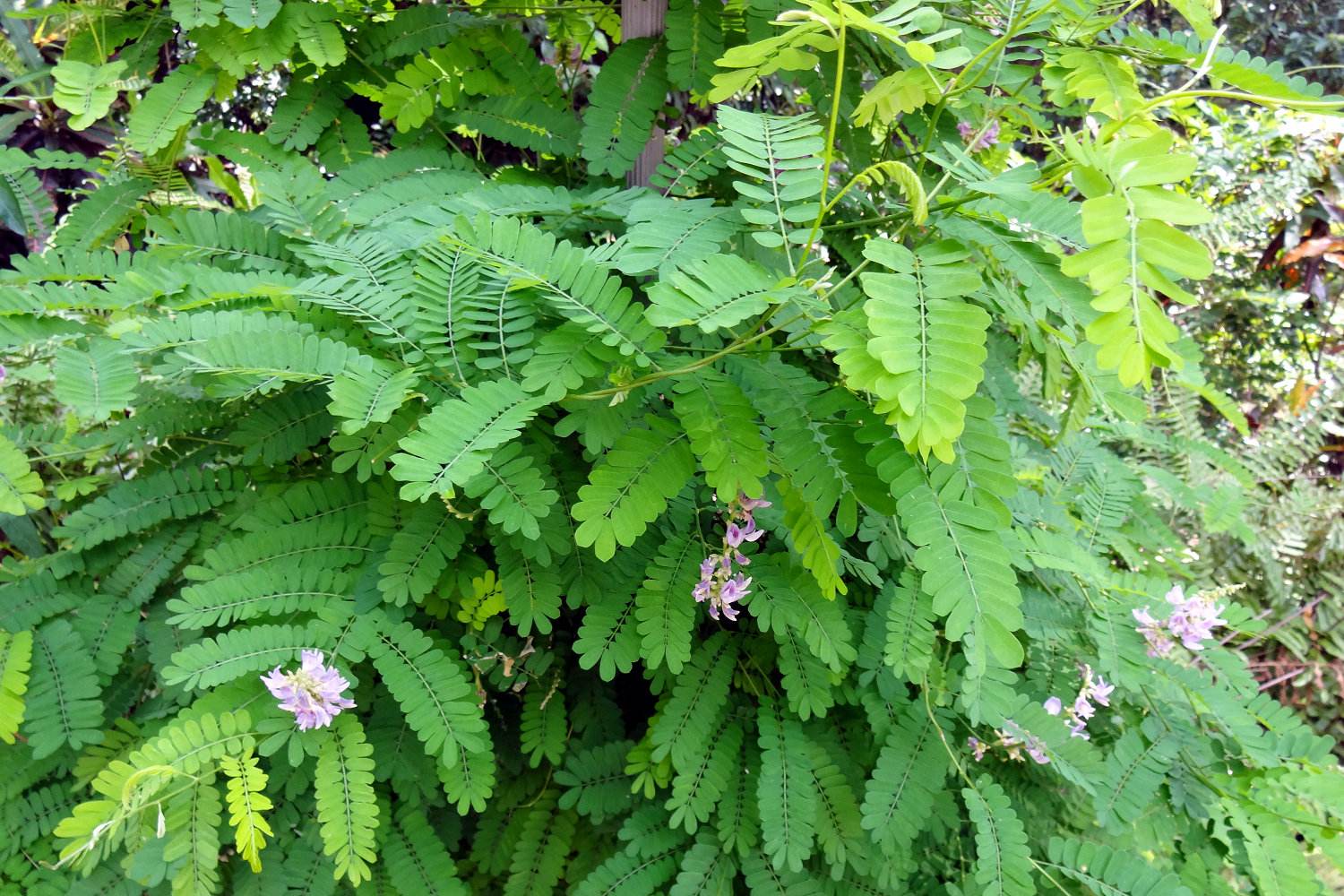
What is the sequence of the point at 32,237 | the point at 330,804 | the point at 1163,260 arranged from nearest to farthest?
the point at 1163,260 < the point at 330,804 < the point at 32,237

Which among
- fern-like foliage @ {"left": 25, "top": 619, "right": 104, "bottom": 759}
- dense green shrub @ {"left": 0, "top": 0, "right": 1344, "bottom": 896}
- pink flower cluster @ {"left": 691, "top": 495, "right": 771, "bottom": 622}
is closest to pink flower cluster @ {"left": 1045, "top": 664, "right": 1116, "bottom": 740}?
dense green shrub @ {"left": 0, "top": 0, "right": 1344, "bottom": 896}

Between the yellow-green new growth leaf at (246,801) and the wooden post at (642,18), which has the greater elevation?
the wooden post at (642,18)

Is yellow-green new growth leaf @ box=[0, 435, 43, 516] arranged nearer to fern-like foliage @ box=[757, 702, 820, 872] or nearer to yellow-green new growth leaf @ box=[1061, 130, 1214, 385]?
fern-like foliage @ box=[757, 702, 820, 872]

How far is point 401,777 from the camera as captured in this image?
130cm

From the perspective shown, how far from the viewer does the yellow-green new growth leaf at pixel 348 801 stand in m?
1.11

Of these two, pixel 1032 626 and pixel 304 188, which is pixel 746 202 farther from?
pixel 1032 626

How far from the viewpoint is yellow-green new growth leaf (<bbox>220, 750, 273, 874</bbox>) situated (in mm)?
1035

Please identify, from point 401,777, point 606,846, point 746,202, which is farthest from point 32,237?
point 606,846

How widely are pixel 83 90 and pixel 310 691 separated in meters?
1.07

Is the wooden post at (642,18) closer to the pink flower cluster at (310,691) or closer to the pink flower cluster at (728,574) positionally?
the pink flower cluster at (728,574)

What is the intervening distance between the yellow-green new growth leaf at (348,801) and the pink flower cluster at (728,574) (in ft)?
1.62

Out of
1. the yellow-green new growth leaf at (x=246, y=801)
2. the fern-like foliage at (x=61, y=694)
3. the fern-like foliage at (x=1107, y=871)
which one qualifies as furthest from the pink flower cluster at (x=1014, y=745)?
the fern-like foliage at (x=61, y=694)

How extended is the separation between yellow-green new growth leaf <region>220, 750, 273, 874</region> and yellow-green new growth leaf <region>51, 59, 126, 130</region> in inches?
41.2

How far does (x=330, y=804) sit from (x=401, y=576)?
30 cm
